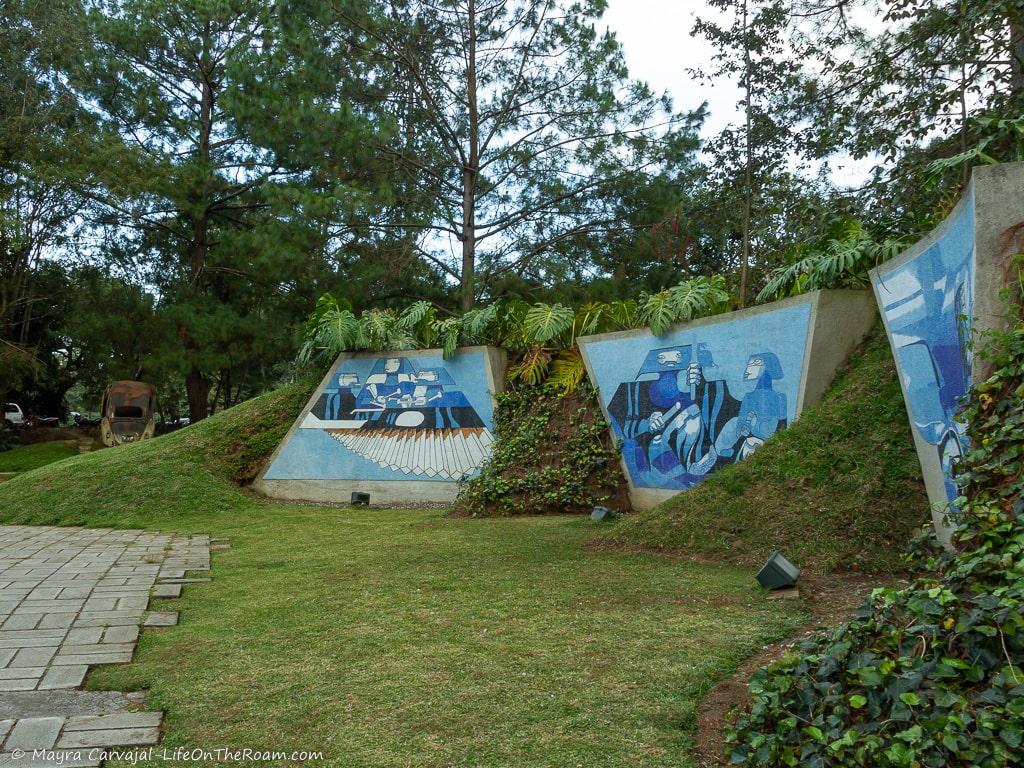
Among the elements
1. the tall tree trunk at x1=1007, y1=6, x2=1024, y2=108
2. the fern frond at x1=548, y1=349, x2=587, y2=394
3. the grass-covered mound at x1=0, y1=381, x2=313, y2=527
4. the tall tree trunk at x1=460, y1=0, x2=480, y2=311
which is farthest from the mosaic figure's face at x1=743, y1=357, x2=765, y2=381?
the tall tree trunk at x1=460, y1=0, x2=480, y2=311

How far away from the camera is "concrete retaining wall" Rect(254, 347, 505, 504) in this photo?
1102cm

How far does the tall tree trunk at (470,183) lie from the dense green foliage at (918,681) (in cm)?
1309

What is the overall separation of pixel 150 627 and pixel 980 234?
4.66m

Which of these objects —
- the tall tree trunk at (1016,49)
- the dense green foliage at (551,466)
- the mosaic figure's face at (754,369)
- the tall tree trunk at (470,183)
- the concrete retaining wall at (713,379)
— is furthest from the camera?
the tall tree trunk at (470,183)

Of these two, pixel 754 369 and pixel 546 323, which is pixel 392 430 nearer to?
pixel 546 323

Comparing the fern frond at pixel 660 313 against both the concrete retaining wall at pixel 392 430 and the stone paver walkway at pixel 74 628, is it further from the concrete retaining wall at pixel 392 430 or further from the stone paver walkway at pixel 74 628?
the stone paver walkway at pixel 74 628

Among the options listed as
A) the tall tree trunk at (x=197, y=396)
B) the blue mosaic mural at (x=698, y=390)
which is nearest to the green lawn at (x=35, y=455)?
the tall tree trunk at (x=197, y=396)

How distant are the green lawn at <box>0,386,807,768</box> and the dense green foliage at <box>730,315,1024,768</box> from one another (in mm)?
352

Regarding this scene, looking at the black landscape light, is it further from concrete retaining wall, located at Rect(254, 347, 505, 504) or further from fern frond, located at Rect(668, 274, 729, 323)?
concrete retaining wall, located at Rect(254, 347, 505, 504)

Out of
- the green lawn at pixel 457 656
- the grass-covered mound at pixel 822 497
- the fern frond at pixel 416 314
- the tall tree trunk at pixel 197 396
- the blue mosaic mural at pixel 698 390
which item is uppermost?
the fern frond at pixel 416 314

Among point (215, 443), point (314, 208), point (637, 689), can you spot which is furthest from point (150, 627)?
point (314, 208)

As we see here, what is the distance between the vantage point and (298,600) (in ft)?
15.5

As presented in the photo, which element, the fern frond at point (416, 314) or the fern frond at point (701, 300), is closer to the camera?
the fern frond at point (701, 300)

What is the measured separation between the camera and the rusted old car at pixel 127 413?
1806 centimetres
